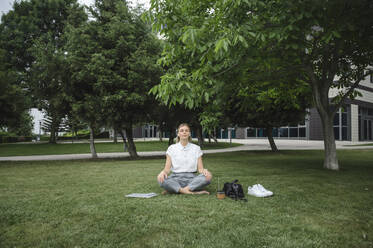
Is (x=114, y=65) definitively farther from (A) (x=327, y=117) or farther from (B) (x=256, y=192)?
(B) (x=256, y=192)

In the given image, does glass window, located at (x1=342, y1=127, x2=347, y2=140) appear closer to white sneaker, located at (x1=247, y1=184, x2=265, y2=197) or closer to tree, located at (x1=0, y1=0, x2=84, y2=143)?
white sneaker, located at (x1=247, y1=184, x2=265, y2=197)

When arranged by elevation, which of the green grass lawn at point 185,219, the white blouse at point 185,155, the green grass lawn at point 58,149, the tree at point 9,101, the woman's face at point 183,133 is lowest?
the green grass lawn at point 58,149

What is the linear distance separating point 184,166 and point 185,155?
0.23 metres

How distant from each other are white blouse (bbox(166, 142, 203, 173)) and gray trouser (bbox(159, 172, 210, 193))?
0.55 ft

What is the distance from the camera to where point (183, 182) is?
16.5ft

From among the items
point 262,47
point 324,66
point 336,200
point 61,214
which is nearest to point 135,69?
point 262,47

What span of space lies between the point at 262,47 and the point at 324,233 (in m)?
4.92

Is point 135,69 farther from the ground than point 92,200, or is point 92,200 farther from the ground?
point 135,69

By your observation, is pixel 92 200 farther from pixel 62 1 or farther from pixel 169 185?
pixel 62 1

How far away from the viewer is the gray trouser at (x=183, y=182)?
4866 mm

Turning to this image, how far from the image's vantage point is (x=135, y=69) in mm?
11859

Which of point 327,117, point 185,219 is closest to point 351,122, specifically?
point 327,117

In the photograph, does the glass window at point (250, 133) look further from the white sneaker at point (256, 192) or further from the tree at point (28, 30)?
the white sneaker at point (256, 192)

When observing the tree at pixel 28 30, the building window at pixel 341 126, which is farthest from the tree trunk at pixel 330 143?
the building window at pixel 341 126
